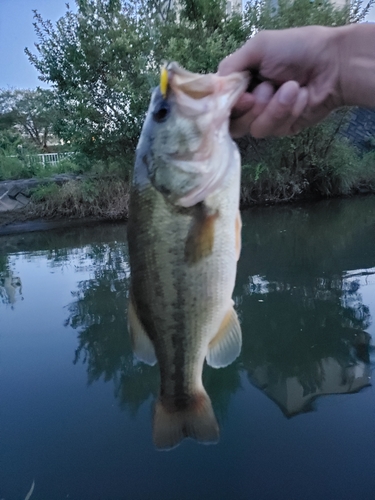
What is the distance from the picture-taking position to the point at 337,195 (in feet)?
42.2

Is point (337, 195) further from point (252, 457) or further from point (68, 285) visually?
point (252, 457)

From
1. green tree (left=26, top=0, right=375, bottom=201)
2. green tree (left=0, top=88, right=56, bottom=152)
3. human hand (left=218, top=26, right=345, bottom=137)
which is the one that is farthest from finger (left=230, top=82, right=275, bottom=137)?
green tree (left=0, top=88, right=56, bottom=152)

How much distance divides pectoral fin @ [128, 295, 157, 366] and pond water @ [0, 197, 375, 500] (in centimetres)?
121

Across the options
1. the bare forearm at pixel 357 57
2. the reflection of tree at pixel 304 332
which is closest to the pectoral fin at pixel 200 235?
the bare forearm at pixel 357 57

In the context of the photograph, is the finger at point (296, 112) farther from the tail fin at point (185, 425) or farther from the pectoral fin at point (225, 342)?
the tail fin at point (185, 425)

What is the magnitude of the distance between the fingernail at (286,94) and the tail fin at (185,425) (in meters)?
1.22

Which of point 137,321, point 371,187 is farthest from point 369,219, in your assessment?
point 137,321

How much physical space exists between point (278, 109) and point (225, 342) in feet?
3.13

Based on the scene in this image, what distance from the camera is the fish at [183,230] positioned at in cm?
150

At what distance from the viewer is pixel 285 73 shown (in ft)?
5.91

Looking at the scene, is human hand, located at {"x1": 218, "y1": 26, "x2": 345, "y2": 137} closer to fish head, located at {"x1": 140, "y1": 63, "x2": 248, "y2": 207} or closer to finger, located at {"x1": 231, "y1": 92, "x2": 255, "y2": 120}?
finger, located at {"x1": 231, "y1": 92, "x2": 255, "y2": 120}

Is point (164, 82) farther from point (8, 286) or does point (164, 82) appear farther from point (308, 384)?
point (8, 286)

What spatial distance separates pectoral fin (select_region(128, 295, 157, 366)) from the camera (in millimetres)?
1615

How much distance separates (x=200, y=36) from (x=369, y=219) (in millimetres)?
6453
